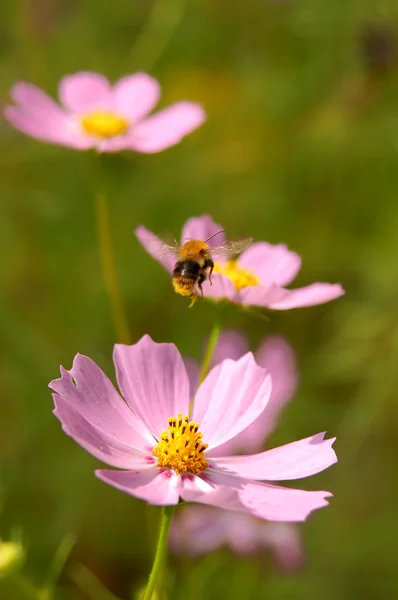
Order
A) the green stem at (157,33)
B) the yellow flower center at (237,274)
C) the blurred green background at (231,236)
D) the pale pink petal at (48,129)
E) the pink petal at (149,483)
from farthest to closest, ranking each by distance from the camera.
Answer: the green stem at (157,33), the blurred green background at (231,236), the pale pink petal at (48,129), the yellow flower center at (237,274), the pink petal at (149,483)

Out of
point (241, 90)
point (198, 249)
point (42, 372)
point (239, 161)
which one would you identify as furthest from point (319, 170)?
point (198, 249)

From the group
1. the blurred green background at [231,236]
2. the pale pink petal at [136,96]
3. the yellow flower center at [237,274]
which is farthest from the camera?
the blurred green background at [231,236]

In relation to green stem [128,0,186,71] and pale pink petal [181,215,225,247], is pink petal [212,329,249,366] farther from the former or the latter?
green stem [128,0,186,71]

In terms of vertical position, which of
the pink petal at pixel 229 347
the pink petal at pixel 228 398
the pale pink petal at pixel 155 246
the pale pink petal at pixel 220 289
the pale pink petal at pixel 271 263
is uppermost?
the pink petal at pixel 229 347

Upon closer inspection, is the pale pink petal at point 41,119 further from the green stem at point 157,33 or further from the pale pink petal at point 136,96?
the green stem at point 157,33

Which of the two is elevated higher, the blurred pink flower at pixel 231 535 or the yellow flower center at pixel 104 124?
the yellow flower center at pixel 104 124

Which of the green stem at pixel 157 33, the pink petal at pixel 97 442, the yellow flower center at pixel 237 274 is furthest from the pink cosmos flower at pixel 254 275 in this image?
the green stem at pixel 157 33

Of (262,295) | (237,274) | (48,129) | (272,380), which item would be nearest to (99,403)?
(262,295)
